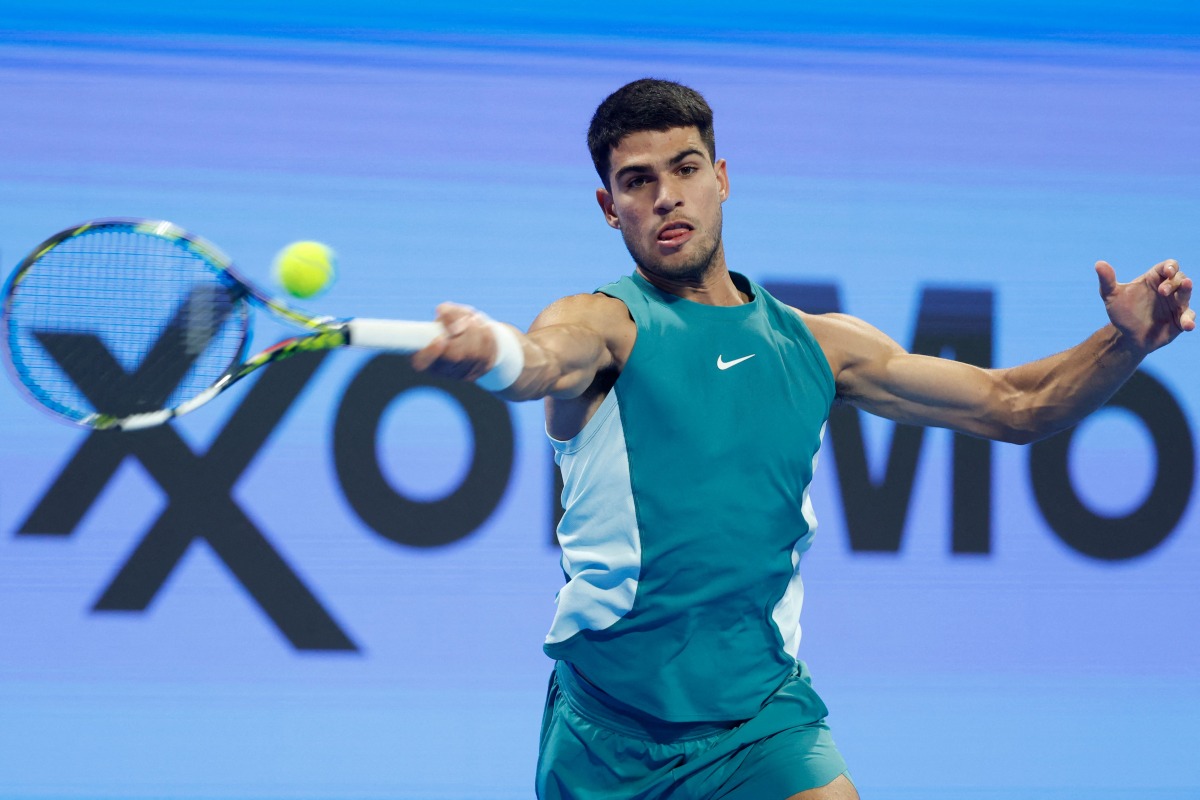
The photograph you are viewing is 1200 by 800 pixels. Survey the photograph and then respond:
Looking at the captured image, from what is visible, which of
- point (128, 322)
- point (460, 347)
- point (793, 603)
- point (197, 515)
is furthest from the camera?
point (197, 515)

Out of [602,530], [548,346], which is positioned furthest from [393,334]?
[602,530]

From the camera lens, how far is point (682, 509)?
7.43ft

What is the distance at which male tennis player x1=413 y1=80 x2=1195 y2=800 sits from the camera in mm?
2268

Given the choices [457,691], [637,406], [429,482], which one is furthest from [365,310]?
[637,406]

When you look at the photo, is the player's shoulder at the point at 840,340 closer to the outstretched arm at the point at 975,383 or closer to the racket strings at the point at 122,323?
the outstretched arm at the point at 975,383

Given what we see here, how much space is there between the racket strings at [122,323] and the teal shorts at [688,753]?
925mm

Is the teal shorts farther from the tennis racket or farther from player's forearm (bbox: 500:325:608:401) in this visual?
the tennis racket

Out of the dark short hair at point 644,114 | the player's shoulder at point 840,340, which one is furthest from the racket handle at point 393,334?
the player's shoulder at point 840,340

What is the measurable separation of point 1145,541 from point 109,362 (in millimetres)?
3301

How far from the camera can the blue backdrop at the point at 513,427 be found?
371 centimetres

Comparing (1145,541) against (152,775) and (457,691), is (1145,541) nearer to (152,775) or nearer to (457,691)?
(457,691)

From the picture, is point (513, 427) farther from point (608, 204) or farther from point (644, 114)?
point (644, 114)

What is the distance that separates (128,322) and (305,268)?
372 millimetres

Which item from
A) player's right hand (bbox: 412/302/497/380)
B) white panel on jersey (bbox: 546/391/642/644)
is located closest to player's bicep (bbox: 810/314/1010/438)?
white panel on jersey (bbox: 546/391/642/644)
